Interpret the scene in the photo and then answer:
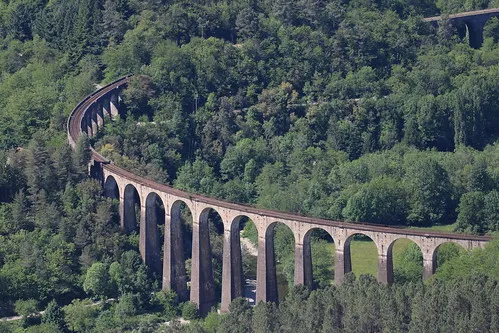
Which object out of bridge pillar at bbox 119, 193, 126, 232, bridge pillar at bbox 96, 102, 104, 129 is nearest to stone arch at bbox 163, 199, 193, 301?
bridge pillar at bbox 119, 193, 126, 232

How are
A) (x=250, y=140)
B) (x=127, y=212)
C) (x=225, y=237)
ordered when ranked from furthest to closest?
(x=250, y=140), (x=127, y=212), (x=225, y=237)

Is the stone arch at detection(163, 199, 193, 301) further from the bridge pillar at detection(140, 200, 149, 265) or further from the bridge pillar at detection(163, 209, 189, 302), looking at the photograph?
the bridge pillar at detection(140, 200, 149, 265)

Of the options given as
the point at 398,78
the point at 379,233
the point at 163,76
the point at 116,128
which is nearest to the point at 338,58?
the point at 398,78

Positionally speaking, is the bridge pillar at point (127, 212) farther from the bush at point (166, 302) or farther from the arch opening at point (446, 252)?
the arch opening at point (446, 252)

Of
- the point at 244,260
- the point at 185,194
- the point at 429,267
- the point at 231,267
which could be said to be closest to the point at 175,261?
the point at 185,194

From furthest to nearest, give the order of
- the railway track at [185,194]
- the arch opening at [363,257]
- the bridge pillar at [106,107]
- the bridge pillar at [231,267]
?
the bridge pillar at [106,107], the arch opening at [363,257], the bridge pillar at [231,267], the railway track at [185,194]

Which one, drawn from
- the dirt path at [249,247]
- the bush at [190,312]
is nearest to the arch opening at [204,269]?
the bush at [190,312]

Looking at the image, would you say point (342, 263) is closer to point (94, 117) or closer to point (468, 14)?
point (94, 117)
